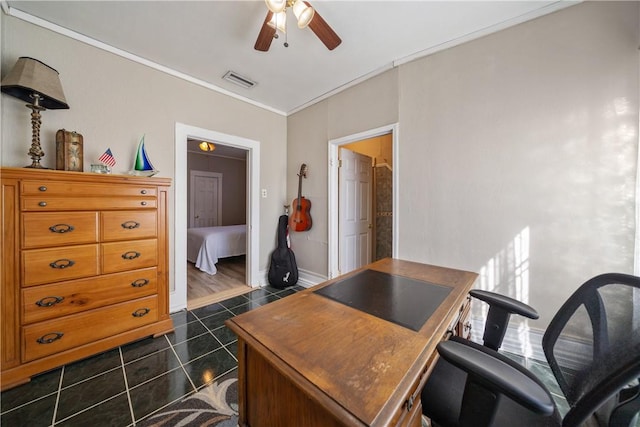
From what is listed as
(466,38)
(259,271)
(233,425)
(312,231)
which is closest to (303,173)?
(312,231)

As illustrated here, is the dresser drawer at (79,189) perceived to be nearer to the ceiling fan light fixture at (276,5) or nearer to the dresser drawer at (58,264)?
the dresser drawer at (58,264)

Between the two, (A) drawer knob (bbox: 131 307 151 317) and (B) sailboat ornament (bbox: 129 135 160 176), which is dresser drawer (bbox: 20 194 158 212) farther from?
(A) drawer knob (bbox: 131 307 151 317)

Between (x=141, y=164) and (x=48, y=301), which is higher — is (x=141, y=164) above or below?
above

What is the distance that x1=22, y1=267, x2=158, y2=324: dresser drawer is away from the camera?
1.48 m

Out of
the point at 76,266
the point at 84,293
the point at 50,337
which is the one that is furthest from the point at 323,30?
the point at 50,337

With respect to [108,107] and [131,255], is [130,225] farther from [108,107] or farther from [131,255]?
[108,107]

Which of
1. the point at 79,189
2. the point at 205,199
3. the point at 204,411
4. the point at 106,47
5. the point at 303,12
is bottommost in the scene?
the point at 204,411

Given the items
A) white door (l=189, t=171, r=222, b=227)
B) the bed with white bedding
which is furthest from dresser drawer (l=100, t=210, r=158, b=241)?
white door (l=189, t=171, r=222, b=227)

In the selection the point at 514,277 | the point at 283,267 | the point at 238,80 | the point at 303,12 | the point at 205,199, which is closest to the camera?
the point at 303,12

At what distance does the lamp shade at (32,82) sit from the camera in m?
1.52

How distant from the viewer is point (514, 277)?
5.85 feet

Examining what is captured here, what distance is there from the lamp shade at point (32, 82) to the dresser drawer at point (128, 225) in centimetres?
94

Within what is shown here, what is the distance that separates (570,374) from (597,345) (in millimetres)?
149

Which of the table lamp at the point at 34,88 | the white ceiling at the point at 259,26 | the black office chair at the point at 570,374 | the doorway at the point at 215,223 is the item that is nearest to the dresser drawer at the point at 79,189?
the table lamp at the point at 34,88
